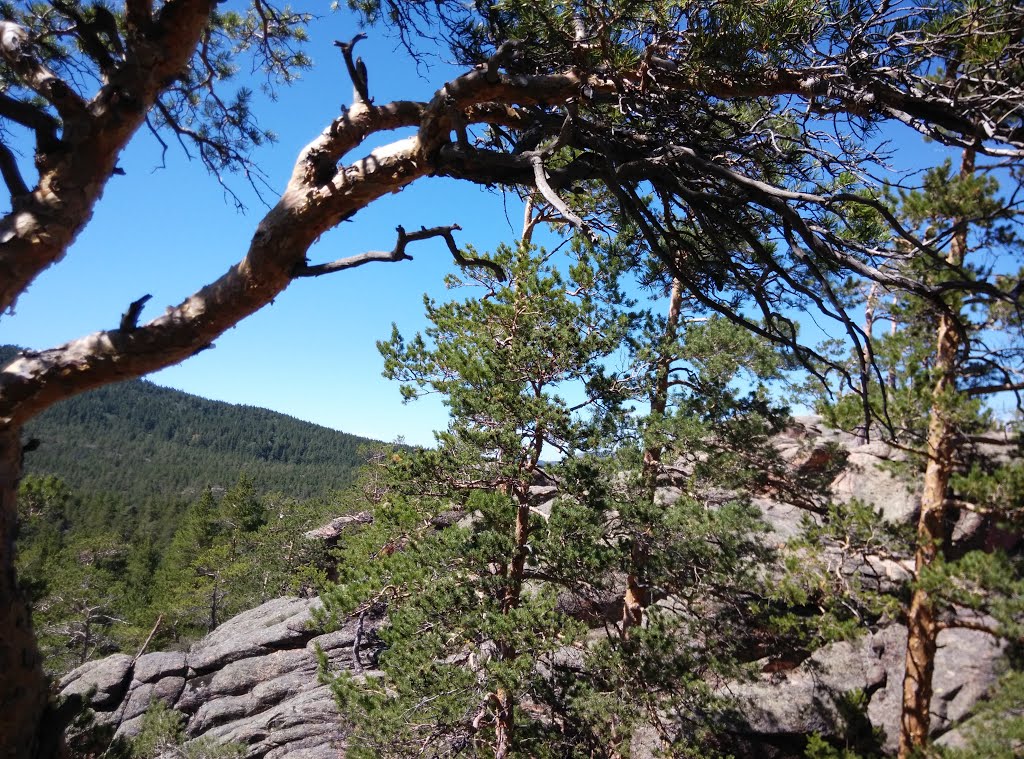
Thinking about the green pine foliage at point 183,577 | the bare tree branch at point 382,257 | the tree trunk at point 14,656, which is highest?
the bare tree branch at point 382,257

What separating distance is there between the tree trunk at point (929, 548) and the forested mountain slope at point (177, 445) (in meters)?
78.5

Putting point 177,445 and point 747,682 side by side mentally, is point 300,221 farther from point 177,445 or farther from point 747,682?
point 177,445

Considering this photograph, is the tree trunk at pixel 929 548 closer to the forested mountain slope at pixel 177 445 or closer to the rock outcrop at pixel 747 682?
the rock outcrop at pixel 747 682

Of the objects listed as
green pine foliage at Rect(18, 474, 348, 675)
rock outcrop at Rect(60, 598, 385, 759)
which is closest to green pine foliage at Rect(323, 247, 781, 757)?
rock outcrop at Rect(60, 598, 385, 759)

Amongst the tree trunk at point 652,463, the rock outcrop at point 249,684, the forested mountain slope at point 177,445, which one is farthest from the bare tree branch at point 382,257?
the forested mountain slope at point 177,445

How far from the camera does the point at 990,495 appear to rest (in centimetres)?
542

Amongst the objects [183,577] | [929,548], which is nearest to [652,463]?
[929,548]

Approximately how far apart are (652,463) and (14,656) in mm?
6529

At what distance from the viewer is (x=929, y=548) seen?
20.2ft

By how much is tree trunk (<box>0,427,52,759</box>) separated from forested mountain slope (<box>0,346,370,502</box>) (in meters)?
80.7

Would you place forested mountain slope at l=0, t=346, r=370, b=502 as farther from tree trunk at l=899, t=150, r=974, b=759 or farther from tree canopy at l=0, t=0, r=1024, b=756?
tree canopy at l=0, t=0, r=1024, b=756

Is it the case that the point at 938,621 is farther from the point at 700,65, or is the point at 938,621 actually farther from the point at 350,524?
the point at 350,524

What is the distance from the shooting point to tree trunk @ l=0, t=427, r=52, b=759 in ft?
5.72

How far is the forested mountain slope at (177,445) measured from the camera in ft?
303
